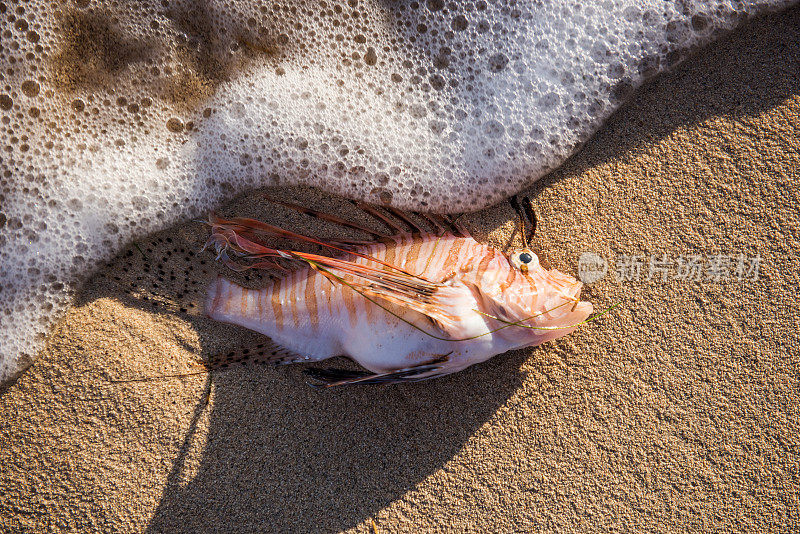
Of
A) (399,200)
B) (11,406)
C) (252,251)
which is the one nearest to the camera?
(252,251)

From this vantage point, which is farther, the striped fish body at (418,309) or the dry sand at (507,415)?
the dry sand at (507,415)

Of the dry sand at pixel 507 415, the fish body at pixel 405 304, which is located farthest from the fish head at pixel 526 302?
the dry sand at pixel 507 415

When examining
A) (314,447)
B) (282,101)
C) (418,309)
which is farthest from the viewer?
(282,101)

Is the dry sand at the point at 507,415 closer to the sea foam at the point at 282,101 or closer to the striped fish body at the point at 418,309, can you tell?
the striped fish body at the point at 418,309

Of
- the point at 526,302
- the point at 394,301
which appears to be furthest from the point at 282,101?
the point at 526,302

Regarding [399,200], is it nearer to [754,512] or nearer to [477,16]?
[477,16]

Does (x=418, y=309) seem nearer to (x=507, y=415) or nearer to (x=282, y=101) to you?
(x=507, y=415)

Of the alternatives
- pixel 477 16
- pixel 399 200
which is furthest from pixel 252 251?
pixel 477 16
